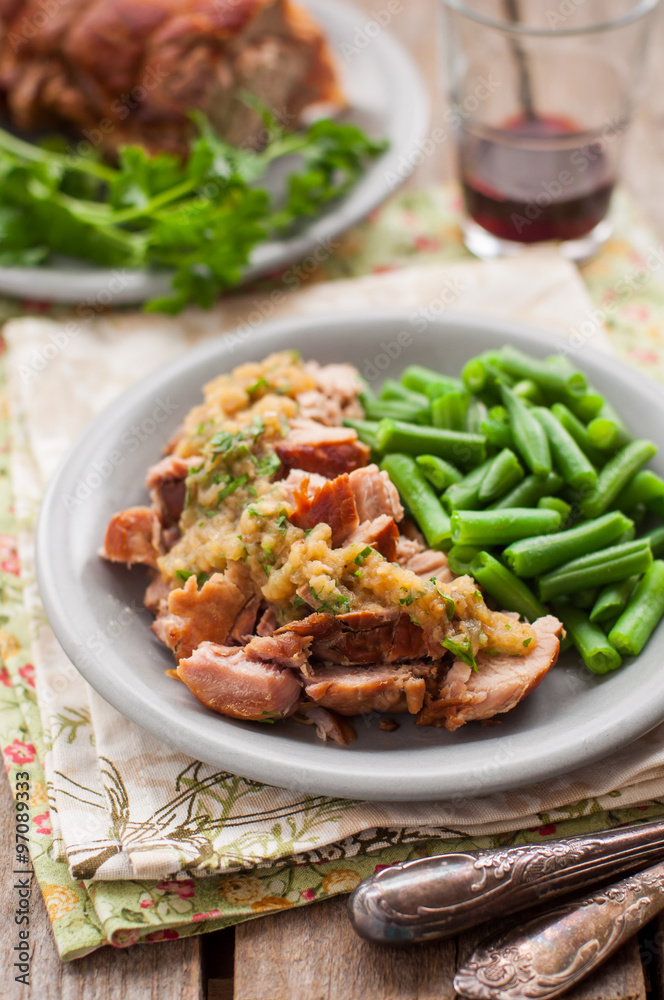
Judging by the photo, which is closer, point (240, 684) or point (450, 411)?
point (240, 684)

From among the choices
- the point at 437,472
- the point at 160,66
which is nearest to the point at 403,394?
the point at 437,472

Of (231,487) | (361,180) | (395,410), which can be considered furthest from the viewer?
(361,180)

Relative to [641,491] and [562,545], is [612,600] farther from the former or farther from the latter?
[641,491]

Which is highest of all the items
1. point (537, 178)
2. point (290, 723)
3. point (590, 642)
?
point (537, 178)

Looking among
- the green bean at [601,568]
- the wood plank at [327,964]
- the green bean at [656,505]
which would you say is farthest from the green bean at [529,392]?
the wood plank at [327,964]

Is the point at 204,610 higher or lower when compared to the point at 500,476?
lower

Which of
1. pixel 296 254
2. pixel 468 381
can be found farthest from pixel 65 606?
pixel 296 254

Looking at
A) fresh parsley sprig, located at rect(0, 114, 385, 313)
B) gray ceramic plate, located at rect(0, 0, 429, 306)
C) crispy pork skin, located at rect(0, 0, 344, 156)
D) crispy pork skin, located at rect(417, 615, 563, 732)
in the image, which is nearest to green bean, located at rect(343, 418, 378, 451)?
crispy pork skin, located at rect(417, 615, 563, 732)

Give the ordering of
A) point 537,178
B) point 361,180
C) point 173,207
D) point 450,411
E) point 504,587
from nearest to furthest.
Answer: point 504,587
point 450,411
point 537,178
point 173,207
point 361,180
